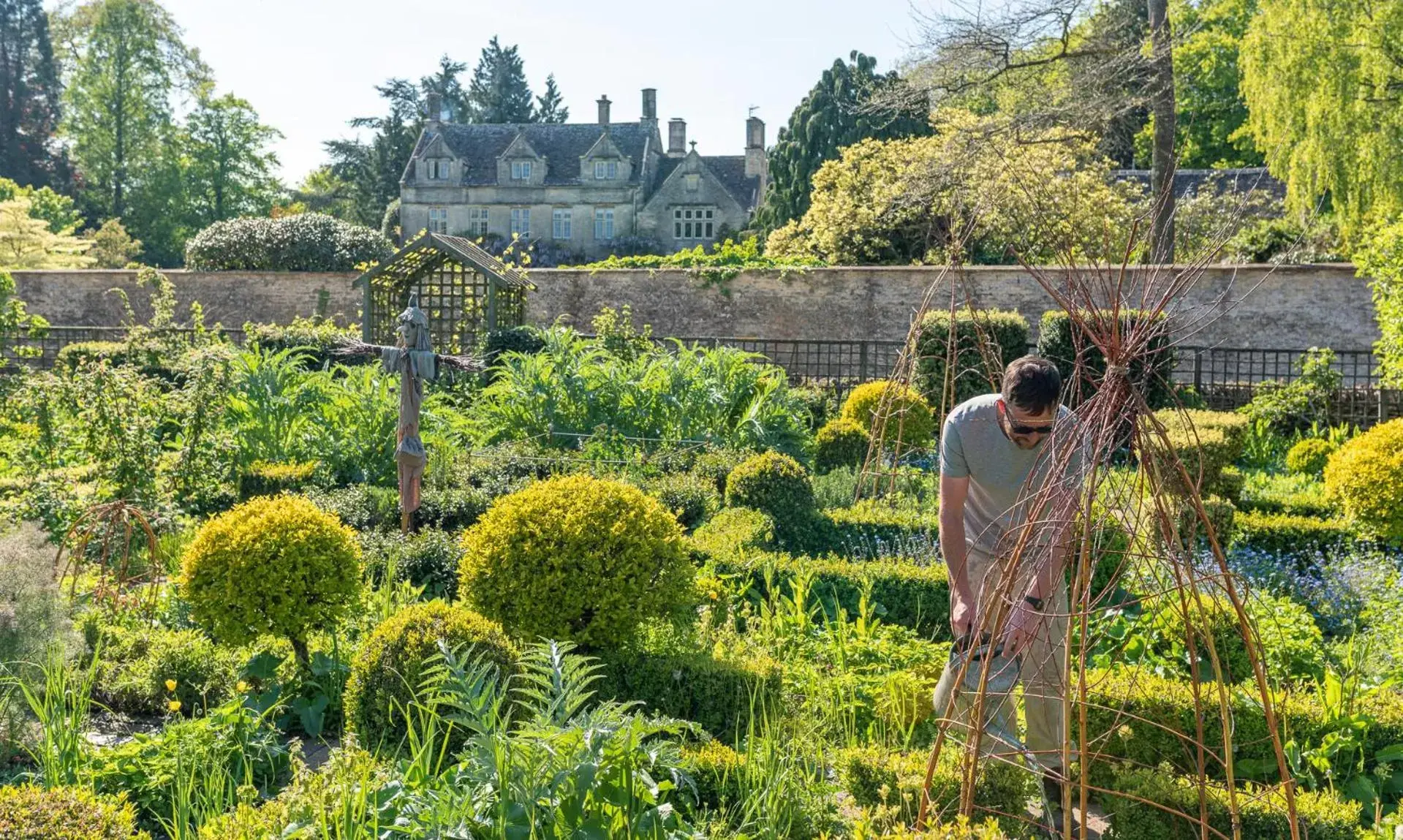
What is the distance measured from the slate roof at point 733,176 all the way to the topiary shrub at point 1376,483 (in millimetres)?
34625

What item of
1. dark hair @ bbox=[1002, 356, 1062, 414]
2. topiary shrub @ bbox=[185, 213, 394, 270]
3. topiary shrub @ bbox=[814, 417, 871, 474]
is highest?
topiary shrub @ bbox=[185, 213, 394, 270]

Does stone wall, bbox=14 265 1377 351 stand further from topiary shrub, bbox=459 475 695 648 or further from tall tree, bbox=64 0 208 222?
tall tree, bbox=64 0 208 222

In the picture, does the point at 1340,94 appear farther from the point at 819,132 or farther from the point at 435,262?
the point at 819,132

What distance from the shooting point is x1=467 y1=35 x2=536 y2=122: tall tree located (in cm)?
5078

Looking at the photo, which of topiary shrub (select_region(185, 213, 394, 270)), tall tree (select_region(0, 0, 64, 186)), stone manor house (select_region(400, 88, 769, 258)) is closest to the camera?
topiary shrub (select_region(185, 213, 394, 270))

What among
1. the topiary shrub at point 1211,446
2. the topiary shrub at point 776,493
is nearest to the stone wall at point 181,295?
the topiary shrub at point 776,493

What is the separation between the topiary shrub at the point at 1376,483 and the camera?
24.1ft

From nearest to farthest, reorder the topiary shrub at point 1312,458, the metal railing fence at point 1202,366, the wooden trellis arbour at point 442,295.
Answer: the topiary shrub at point 1312,458, the metal railing fence at point 1202,366, the wooden trellis arbour at point 442,295

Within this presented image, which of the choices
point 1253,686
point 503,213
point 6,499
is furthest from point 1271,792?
point 503,213

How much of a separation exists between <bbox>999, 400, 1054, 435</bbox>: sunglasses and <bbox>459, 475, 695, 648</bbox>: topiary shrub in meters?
1.75

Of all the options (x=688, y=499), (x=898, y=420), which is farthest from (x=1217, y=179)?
(x=688, y=499)

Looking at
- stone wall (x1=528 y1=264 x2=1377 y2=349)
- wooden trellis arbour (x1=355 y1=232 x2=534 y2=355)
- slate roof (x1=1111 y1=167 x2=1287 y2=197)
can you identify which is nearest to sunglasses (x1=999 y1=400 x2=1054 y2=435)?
wooden trellis arbour (x1=355 y1=232 x2=534 y2=355)

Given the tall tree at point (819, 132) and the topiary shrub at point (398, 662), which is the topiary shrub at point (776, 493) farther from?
the tall tree at point (819, 132)

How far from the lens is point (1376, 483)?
742 cm
